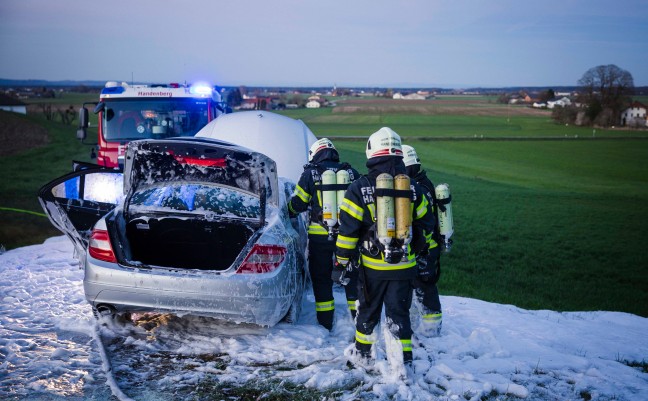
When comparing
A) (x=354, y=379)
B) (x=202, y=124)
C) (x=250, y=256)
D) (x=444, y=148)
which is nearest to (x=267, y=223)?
(x=250, y=256)

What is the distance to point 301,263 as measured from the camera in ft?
18.2

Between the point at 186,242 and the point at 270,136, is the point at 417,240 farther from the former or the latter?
the point at 270,136

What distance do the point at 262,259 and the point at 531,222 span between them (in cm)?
1133

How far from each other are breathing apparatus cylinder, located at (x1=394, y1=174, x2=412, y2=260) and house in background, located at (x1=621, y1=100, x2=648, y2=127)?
237ft

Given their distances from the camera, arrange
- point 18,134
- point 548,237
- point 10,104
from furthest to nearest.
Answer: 1. point 10,104
2. point 18,134
3. point 548,237

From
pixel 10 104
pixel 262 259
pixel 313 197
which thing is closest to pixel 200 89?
pixel 313 197

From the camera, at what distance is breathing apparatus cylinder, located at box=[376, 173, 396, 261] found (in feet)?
14.1

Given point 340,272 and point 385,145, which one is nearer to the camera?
point 385,145

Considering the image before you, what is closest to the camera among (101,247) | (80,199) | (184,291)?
(184,291)

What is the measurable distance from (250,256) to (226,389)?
1.15 m

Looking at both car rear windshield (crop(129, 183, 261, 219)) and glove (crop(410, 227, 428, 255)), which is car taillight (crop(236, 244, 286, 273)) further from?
glove (crop(410, 227, 428, 255))

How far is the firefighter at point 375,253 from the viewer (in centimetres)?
444

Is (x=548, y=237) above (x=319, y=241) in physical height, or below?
below

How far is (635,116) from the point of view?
70.2 metres
